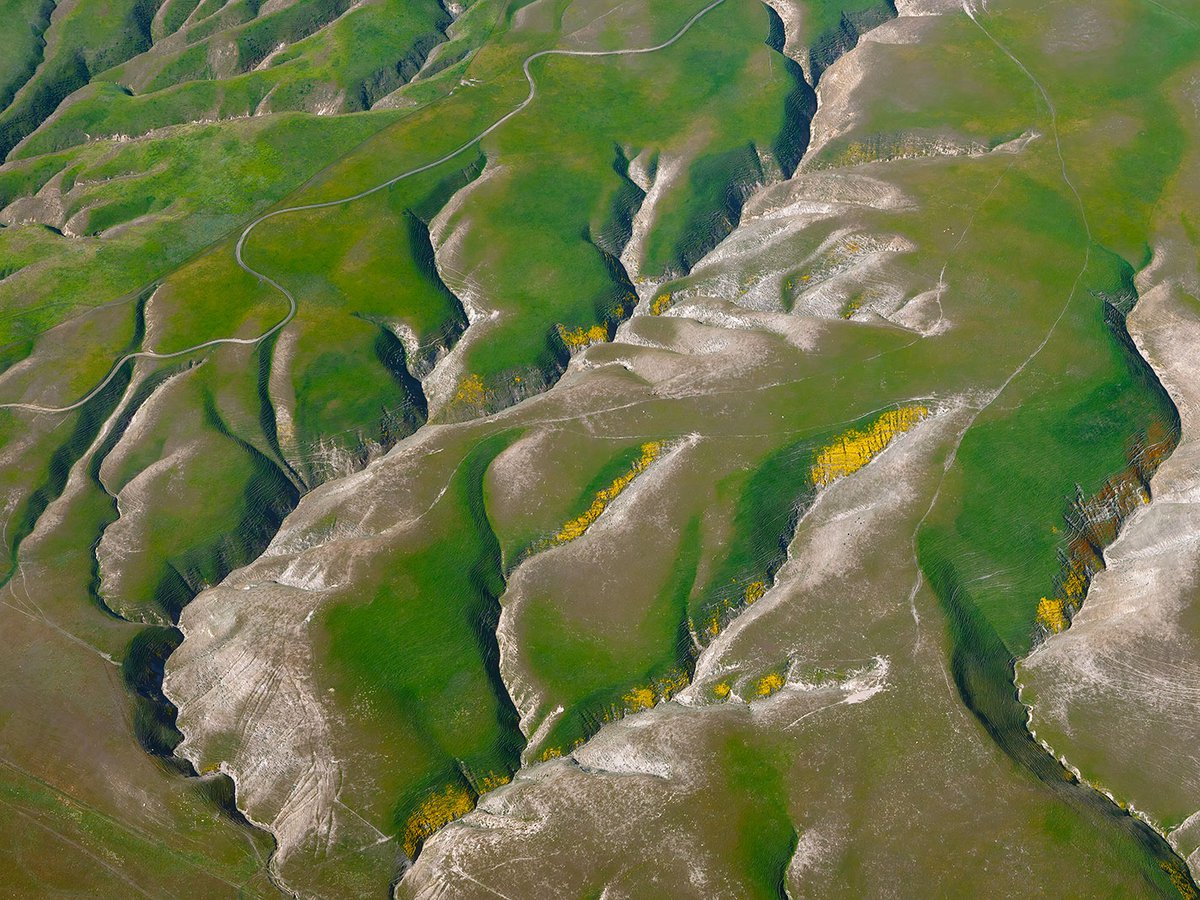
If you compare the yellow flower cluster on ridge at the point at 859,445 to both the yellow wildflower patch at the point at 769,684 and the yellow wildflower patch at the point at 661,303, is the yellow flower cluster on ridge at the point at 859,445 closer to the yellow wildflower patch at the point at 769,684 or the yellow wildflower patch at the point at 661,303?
the yellow wildflower patch at the point at 769,684

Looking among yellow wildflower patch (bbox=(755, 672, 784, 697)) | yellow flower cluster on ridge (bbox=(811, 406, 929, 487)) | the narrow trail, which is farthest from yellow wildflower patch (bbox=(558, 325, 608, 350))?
yellow wildflower patch (bbox=(755, 672, 784, 697))

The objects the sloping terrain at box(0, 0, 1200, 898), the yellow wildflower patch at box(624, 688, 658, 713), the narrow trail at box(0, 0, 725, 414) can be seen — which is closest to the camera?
the sloping terrain at box(0, 0, 1200, 898)

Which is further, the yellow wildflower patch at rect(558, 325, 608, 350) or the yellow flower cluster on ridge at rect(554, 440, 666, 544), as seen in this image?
the yellow wildflower patch at rect(558, 325, 608, 350)

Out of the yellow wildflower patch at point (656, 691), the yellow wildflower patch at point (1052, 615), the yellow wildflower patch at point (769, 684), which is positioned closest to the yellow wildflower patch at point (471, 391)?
the yellow wildflower patch at point (656, 691)

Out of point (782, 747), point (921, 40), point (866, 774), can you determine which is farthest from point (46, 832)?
point (921, 40)

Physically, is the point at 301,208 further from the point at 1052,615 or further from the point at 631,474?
the point at 1052,615

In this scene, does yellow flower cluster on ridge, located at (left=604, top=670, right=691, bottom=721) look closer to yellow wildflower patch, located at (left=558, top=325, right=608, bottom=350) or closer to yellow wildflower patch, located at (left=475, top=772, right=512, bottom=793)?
yellow wildflower patch, located at (left=475, top=772, right=512, bottom=793)

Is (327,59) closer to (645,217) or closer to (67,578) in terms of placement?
(645,217)
